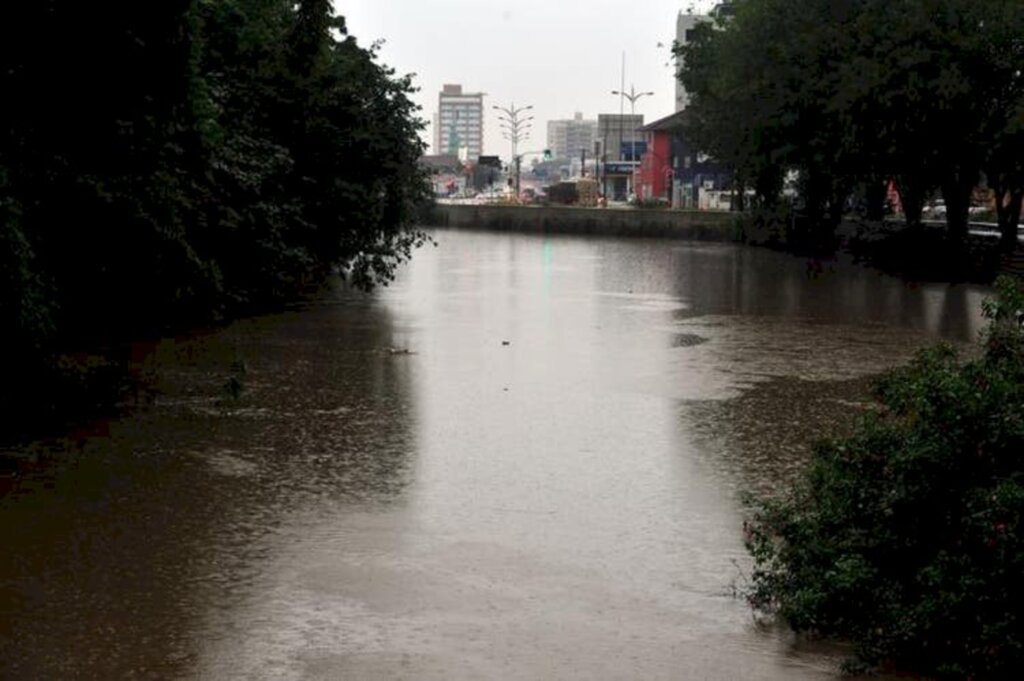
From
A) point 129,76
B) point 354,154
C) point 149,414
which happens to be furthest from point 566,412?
point 354,154

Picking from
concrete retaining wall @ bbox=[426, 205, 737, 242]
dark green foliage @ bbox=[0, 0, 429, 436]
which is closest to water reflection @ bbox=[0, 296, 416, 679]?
dark green foliage @ bbox=[0, 0, 429, 436]

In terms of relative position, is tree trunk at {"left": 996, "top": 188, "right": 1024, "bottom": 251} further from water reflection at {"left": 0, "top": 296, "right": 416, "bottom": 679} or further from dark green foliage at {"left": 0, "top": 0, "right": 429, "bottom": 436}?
water reflection at {"left": 0, "top": 296, "right": 416, "bottom": 679}

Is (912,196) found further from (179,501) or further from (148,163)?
(179,501)

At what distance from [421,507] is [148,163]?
648 cm

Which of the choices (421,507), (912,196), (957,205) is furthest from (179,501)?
(912,196)

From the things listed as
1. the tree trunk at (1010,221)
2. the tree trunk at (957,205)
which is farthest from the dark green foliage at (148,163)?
the tree trunk at (1010,221)

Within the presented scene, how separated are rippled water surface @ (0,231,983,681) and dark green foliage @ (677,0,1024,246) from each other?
583 inches

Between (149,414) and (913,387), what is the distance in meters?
10.3

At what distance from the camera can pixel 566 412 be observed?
17516 mm

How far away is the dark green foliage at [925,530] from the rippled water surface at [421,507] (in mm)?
399

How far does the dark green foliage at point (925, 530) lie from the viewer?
7875 millimetres

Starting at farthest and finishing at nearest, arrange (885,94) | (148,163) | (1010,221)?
1. (1010,221)
2. (885,94)
3. (148,163)

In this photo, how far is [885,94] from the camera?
39.8 m

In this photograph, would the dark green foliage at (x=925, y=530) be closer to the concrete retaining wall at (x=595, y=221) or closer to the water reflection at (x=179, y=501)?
the water reflection at (x=179, y=501)
